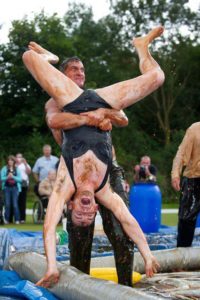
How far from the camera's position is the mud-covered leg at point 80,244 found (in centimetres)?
487

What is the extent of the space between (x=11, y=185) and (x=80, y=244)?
837cm

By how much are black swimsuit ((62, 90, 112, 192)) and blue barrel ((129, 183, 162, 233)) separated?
5787mm

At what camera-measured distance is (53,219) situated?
4.48m

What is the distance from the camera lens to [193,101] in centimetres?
3403

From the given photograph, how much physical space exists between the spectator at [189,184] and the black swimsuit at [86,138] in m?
2.63

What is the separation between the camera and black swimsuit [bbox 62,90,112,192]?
468cm

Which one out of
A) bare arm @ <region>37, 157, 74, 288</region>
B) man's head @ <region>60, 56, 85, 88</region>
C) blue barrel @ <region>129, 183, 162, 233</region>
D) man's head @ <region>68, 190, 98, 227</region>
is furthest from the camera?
blue barrel @ <region>129, 183, 162, 233</region>

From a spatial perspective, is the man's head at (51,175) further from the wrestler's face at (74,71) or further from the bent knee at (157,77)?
the bent knee at (157,77)

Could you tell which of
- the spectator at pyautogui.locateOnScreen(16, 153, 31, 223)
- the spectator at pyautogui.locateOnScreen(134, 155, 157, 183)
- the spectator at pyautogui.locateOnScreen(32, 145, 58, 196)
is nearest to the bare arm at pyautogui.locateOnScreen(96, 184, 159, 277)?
the spectator at pyautogui.locateOnScreen(134, 155, 157, 183)

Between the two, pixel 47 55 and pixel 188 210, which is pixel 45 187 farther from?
pixel 47 55

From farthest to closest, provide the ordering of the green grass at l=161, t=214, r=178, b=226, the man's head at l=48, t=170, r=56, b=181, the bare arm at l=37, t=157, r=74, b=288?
the green grass at l=161, t=214, r=178, b=226, the man's head at l=48, t=170, r=56, b=181, the bare arm at l=37, t=157, r=74, b=288

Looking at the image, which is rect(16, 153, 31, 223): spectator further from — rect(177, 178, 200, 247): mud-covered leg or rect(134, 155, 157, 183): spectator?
rect(177, 178, 200, 247): mud-covered leg

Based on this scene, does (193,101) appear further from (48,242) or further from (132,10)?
(48,242)

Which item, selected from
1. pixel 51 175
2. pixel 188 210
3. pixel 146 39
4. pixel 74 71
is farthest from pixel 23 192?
pixel 146 39
